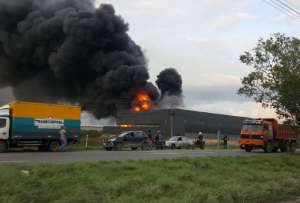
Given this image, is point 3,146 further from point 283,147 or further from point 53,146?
point 283,147

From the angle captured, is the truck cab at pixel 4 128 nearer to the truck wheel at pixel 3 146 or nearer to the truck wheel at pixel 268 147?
the truck wheel at pixel 3 146

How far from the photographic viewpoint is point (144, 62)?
222 feet

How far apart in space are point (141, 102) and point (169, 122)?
241 inches

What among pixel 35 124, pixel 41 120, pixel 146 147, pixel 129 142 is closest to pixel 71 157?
pixel 35 124

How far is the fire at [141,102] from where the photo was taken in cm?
6119

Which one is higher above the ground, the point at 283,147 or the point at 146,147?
the point at 283,147

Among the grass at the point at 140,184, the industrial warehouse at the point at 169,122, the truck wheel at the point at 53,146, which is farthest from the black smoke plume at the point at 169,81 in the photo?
the grass at the point at 140,184

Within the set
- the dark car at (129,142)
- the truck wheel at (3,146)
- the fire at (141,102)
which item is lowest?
the truck wheel at (3,146)

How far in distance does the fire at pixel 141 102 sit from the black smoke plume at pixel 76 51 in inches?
28.6

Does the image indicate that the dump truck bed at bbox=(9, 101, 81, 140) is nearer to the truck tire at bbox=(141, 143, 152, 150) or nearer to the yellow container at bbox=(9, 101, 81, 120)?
the yellow container at bbox=(9, 101, 81, 120)

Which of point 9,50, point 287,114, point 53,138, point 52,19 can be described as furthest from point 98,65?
point 287,114

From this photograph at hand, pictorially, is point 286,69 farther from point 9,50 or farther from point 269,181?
point 9,50

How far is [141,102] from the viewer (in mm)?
62062

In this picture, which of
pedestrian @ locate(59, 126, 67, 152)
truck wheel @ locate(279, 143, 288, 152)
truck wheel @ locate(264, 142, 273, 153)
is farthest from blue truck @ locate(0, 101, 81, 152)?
truck wheel @ locate(279, 143, 288, 152)
